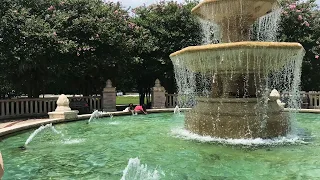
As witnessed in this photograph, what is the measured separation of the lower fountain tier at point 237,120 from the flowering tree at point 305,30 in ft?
51.0

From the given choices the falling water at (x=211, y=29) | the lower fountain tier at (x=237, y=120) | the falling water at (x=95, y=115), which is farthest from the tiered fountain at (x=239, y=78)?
the falling water at (x=95, y=115)

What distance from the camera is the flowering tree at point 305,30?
2514cm

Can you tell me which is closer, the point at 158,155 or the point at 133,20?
the point at 158,155

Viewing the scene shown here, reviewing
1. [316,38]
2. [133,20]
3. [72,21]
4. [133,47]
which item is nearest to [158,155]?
[72,21]

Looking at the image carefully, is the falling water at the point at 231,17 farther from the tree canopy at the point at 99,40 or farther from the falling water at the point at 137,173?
the tree canopy at the point at 99,40

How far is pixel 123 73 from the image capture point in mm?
23984

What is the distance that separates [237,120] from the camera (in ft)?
33.4

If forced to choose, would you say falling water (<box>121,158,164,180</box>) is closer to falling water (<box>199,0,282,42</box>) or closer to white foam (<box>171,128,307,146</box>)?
white foam (<box>171,128,307,146</box>)

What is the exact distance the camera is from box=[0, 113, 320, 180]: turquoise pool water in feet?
20.8

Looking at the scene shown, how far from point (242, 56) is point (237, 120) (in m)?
1.79

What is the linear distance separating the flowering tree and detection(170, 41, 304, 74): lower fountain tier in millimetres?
15309

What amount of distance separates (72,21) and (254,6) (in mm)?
11297

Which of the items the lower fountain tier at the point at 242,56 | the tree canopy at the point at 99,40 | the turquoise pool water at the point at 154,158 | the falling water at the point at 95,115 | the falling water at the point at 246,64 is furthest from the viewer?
the tree canopy at the point at 99,40

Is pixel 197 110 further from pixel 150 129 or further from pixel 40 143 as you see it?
pixel 40 143
